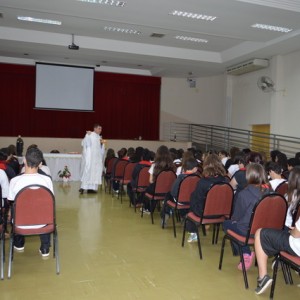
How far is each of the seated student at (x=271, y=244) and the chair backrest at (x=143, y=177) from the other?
318 cm

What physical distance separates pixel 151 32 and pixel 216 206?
717 centimetres

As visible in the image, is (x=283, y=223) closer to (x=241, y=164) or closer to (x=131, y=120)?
(x=241, y=164)

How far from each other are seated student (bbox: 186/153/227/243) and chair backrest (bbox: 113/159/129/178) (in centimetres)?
318

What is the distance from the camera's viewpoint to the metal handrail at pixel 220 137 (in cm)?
1156

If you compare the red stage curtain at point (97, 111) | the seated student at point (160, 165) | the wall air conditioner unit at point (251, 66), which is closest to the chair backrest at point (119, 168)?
the seated student at point (160, 165)

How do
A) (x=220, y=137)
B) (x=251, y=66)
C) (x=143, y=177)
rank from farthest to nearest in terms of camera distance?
(x=220, y=137)
(x=251, y=66)
(x=143, y=177)

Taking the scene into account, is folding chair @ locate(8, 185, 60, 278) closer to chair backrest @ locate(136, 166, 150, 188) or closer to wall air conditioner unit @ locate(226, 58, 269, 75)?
chair backrest @ locate(136, 166, 150, 188)

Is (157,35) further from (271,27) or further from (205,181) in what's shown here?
(205,181)

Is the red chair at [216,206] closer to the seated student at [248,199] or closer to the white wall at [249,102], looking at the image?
the seated student at [248,199]

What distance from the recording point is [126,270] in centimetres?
342

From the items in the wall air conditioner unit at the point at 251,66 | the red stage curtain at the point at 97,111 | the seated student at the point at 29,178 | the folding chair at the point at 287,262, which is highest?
the wall air conditioner unit at the point at 251,66

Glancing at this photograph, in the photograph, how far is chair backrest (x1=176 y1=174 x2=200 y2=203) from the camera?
4.44 meters

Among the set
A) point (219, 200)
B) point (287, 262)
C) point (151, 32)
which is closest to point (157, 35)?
point (151, 32)

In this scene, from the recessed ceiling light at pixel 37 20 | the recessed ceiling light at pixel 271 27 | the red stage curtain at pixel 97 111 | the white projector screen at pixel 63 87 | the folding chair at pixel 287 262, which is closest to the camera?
the folding chair at pixel 287 262
